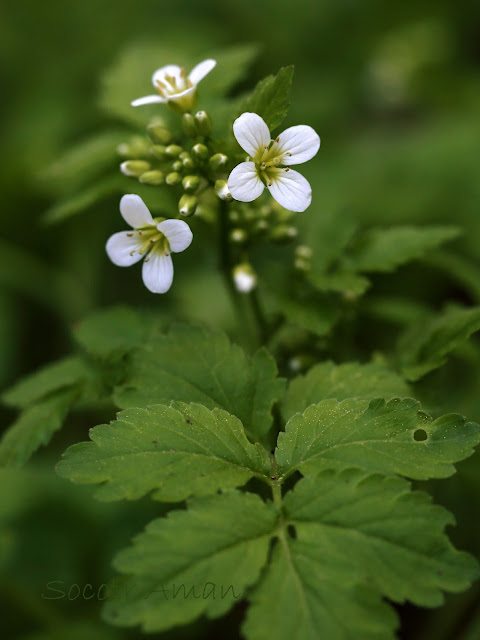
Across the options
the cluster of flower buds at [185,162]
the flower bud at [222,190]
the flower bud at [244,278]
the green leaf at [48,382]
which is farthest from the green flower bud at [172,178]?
the green leaf at [48,382]

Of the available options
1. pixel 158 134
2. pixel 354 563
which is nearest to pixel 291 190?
pixel 158 134

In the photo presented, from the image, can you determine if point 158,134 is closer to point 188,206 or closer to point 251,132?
point 188,206

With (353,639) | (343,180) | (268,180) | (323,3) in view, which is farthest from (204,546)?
(323,3)

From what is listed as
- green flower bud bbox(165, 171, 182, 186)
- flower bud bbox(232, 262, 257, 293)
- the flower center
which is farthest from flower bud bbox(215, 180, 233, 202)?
the flower center

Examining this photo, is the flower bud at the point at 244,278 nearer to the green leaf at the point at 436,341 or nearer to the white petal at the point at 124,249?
the white petal at the point at 124,249

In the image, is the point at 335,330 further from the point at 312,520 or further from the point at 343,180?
the point at 343,180
